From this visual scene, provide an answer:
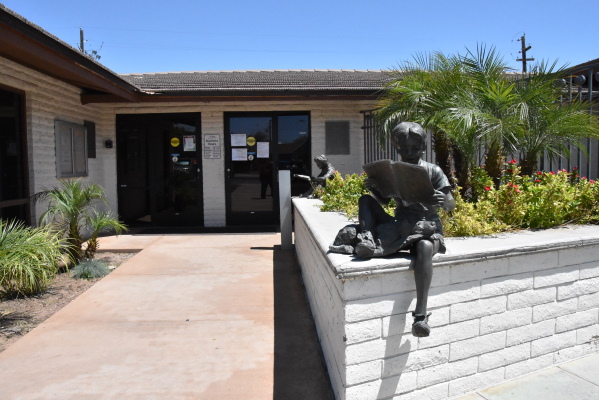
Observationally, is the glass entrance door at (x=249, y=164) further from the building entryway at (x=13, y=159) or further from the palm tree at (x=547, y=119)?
the palm tree at (x=547, y=119)

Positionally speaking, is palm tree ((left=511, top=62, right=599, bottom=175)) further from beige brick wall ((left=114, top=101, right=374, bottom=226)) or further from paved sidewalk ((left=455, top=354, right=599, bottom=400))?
beige brick wall ((left=114, top=101, right=374, bottom=226))

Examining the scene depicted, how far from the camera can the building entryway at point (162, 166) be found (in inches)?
408

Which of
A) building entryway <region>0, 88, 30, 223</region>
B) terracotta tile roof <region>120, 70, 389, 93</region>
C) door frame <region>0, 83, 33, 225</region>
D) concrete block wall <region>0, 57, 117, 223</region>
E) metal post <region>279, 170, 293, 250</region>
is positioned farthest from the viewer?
terracotta tile roof <region>120, 70, 389, 93</region>

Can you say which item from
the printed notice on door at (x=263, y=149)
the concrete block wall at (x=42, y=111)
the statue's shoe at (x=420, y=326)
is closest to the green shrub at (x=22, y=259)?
the concrete block wall at (x=42, y=111)

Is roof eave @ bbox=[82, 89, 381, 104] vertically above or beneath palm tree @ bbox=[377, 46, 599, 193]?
above

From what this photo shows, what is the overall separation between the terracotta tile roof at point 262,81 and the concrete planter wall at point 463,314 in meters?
6.26

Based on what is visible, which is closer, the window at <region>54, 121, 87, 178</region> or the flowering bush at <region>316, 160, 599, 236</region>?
the flowering bush at <region>316, 160, 599, 236</region>

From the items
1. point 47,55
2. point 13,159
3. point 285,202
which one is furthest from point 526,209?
point 13,159

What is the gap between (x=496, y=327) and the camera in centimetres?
320

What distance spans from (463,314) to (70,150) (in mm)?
7800

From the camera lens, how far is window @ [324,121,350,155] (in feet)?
33.6

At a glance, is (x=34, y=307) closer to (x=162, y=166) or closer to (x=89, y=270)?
(x=89, y=270)

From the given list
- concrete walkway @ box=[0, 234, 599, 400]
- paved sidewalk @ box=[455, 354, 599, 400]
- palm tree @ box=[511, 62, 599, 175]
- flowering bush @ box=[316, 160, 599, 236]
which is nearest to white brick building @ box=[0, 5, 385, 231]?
palm tree @ box=[511, 62, 599, 175]

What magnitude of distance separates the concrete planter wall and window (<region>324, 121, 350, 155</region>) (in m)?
6.57
